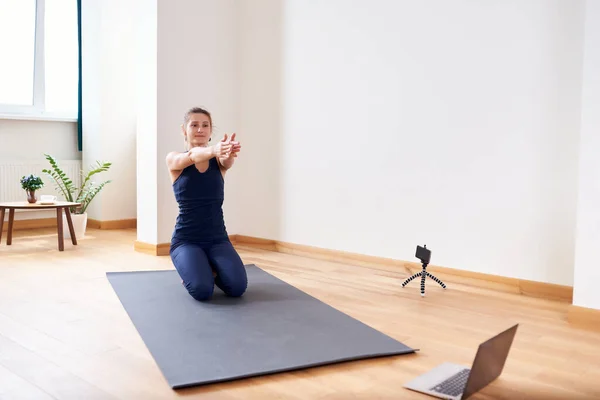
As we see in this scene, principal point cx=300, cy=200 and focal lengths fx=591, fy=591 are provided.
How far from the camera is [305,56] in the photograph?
4.20 metres

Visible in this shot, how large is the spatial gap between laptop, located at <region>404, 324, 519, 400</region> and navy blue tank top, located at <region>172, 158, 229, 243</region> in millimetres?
1482

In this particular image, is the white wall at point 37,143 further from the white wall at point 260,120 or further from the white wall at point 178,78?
the white wall at point 260,120

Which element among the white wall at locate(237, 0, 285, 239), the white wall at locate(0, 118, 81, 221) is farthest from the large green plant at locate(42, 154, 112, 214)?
the white wall at locate(237, 0, 285, 239)

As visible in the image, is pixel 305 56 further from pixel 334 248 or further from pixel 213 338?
pixel 213 338

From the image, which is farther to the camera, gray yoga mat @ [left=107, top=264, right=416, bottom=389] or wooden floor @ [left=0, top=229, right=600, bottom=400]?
gray yoga mat @ [left=107, top=264, right=416, bottom=389]

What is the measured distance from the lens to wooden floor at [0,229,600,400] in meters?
1.82

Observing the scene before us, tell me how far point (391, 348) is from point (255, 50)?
2.98 m

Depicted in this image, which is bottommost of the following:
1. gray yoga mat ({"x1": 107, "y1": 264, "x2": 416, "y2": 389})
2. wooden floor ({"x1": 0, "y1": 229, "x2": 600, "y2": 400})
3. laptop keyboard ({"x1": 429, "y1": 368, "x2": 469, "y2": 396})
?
wooden floor ({"x1": 0, "y1": 229, "x2": 600, "y2": 400})

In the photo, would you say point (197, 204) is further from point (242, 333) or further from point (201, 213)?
point (242, 333)

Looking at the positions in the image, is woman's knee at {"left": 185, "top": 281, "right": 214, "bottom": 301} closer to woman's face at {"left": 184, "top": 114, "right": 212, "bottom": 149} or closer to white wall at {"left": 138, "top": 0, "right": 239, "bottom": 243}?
woman's face at {"left": 184, "top": 114, "right": 212, "bottom": 149}

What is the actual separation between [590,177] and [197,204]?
1.87 metres

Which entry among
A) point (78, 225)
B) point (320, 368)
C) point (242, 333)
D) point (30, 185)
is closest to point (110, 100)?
point (78, 225)

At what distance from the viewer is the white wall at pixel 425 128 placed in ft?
10.1

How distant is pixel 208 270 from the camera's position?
2865 millimetres
